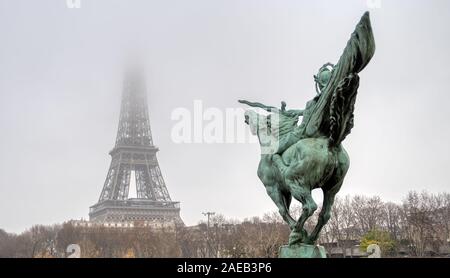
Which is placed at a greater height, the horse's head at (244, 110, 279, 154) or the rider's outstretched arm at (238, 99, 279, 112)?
the rider's outstretched arm at (238, 99, 279, 112)

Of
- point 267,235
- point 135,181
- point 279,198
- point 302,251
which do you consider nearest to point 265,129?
point 279,198

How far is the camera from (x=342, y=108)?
264 inches

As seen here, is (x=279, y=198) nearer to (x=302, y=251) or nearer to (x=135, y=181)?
(x=302, y=251)

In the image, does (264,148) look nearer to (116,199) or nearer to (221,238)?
(221,238)

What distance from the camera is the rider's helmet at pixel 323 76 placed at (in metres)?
7.38

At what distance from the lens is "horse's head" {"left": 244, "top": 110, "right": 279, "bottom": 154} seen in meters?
7.38

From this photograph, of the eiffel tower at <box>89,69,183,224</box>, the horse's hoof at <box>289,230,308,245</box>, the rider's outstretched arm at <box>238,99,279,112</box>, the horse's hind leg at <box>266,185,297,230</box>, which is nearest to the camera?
the horse's hoof at <box>289,230,308,245</box>

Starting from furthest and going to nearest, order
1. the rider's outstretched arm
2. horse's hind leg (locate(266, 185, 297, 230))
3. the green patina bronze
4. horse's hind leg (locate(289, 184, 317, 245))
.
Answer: the rider's outstretched arm < horse's hind leg (locate(266, 185, 297, 230)) < horse's hind leg (locate(289, 184, 317, 245)) < the green patina bronze

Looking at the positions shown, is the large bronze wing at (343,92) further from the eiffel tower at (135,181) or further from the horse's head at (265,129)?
the eiffel tower at (135,181)

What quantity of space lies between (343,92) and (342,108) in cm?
21

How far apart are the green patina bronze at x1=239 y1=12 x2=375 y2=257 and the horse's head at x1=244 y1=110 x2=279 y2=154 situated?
1cm

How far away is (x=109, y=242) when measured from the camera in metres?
63.4

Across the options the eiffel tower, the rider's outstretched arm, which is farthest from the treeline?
the rider's outstretched arm

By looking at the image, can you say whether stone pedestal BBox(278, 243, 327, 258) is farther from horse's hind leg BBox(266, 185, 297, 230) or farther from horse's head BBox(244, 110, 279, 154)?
horse's head BBox(244, 110, 279, 154)
